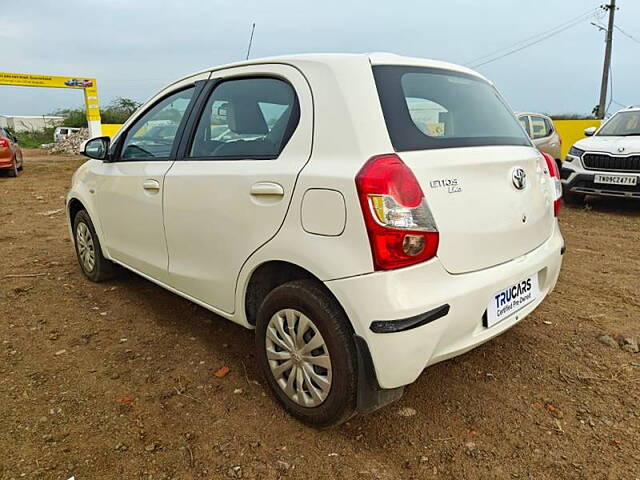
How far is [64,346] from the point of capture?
2.96 meters

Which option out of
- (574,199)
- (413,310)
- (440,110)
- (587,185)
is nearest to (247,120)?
(440,110)

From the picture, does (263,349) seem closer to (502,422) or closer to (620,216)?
(502,422)

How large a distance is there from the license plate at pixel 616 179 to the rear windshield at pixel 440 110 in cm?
515

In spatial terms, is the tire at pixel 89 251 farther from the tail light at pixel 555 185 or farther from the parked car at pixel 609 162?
the parked car at pixel 609 162

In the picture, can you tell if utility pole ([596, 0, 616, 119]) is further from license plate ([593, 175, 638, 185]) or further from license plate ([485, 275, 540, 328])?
license plate ([485, 275, 540, 328])

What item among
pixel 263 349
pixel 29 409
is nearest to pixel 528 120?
pixel 263 349

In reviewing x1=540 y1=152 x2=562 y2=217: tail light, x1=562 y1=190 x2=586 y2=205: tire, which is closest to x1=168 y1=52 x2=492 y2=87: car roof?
x1=540 y1=152 x2=562 y2=217: tail light

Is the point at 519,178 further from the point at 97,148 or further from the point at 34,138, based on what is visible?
the point at 34,138

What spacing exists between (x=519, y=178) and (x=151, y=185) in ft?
6.65

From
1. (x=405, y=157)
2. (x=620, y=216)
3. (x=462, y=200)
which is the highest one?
(x=405, y=157)

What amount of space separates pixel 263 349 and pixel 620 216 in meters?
6.52

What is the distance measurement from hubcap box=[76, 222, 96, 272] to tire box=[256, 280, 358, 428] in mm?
2284

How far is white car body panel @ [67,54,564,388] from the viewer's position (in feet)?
5.89

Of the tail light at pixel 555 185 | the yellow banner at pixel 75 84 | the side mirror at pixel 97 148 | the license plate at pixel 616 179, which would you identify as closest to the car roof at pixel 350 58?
the tail light at pixel 555 185
